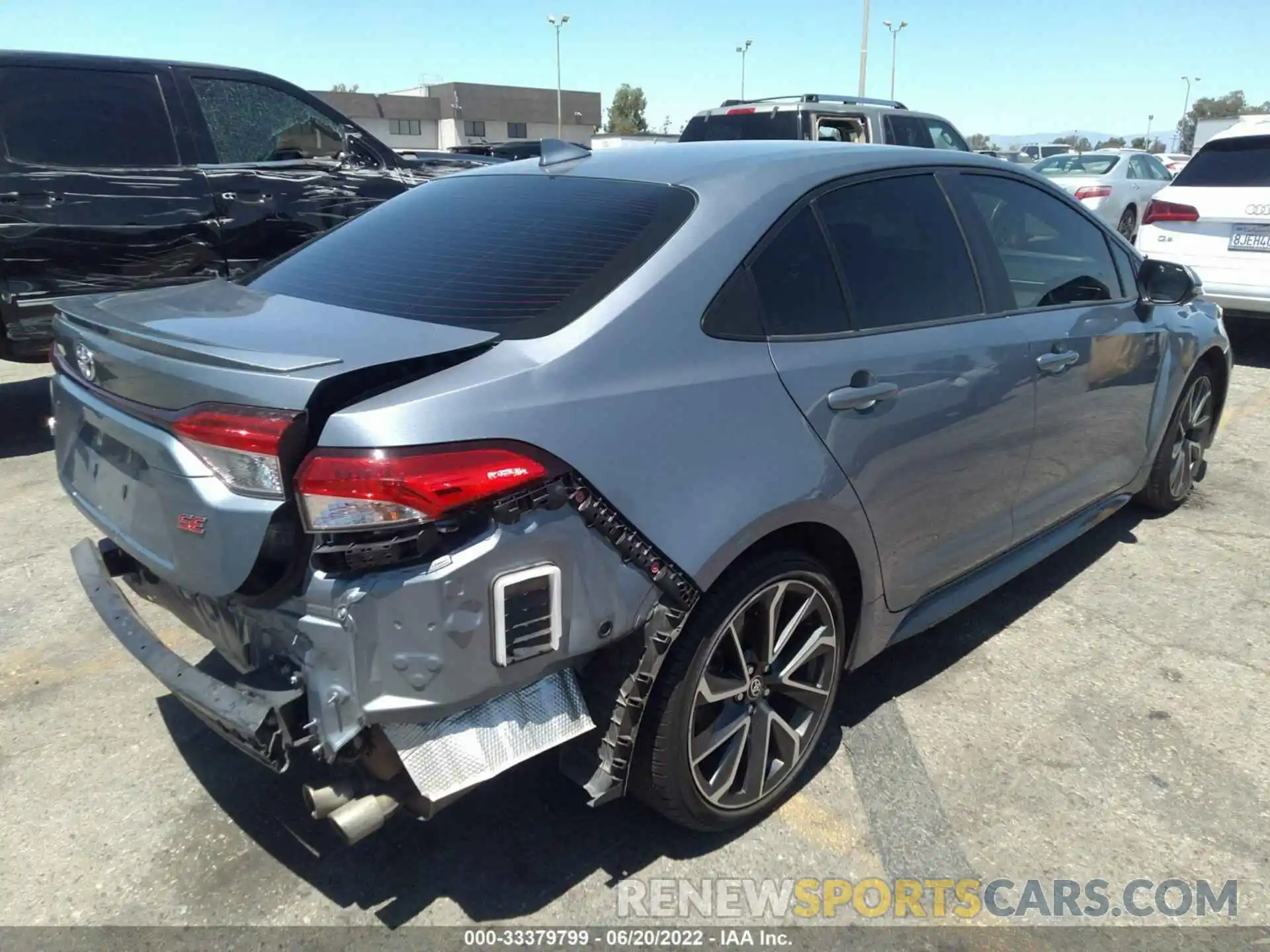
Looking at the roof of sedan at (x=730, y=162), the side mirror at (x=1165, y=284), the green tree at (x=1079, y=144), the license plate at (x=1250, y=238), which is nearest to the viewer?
the roof of sedan at (x=730, y=162)

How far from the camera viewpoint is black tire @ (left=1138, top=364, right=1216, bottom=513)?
14.8 feet

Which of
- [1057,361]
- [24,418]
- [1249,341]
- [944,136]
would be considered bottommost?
[24,418]

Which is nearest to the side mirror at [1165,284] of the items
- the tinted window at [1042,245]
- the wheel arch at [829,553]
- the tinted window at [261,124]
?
the tinted window at [1042,245]

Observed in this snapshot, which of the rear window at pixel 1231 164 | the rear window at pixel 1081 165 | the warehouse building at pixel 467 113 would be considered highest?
the warehouse building at pixel 467 113

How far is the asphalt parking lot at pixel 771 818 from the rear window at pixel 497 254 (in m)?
1.17

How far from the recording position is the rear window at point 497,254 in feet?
7.47

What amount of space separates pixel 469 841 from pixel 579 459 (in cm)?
118

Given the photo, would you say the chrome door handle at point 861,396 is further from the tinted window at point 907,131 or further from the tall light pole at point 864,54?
the tall light pole at point 864,54

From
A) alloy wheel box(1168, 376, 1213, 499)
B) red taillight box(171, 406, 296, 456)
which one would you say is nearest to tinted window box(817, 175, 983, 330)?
red taillight box(171, 406, 296, 456)

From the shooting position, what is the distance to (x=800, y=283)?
2598mm

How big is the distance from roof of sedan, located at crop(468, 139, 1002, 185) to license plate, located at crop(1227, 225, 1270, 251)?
18.2ft

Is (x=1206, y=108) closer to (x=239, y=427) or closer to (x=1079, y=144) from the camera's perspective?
(x=1079, y=144)

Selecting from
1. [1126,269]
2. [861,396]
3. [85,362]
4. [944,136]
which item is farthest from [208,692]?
[944,136]

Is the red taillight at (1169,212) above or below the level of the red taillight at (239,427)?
above
